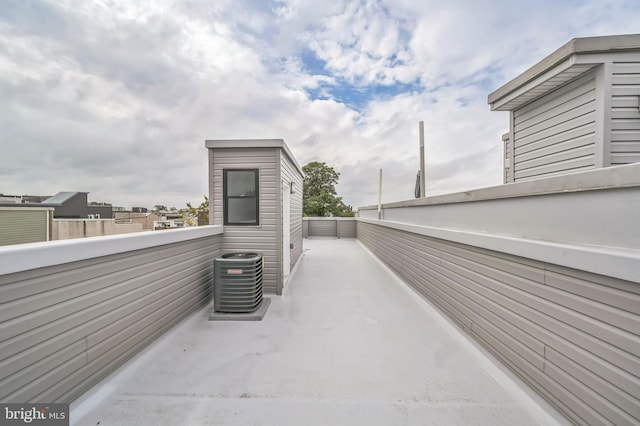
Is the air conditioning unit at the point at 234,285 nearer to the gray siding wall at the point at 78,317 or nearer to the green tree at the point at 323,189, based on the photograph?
the gray siding wall at the point at 78,317

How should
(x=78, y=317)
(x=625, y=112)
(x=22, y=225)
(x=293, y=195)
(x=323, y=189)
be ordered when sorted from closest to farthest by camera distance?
(x=78, y=317) < (x=625, y=112) < (x=293, y=195) < (x=22, y=225) < (x=323, y=189)

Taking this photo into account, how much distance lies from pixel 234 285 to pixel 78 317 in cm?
160

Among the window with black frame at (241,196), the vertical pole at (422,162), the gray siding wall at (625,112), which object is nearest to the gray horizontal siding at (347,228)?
the vertical pole at (422,162)

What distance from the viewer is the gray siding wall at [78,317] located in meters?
1.42

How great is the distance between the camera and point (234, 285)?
10.6 ft

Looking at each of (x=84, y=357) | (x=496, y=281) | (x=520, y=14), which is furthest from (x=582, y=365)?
(x=520, y=14)

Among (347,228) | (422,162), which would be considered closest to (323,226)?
(347,228)

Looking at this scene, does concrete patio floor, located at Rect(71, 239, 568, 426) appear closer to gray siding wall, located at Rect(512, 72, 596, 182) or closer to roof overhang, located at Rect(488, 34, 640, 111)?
gray siding wall, located at Rect(512, 72, 596, 182)

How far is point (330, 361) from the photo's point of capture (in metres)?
2.26

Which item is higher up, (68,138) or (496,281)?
(68,138)

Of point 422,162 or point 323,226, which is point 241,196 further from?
point 323,226

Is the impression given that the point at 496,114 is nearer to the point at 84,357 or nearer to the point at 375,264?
the point at 375,264

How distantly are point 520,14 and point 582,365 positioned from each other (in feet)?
16.4

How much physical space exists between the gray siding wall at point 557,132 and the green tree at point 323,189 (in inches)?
770
